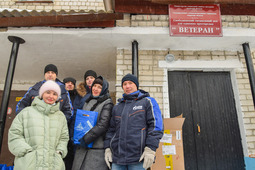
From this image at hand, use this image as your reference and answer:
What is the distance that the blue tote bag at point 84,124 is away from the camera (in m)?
2.39

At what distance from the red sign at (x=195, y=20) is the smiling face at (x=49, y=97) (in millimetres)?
2412

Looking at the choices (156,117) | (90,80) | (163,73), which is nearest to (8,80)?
(90,80)

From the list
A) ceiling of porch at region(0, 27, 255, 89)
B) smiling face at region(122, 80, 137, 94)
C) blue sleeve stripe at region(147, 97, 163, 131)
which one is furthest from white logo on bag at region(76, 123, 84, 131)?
ceiling of porch at region(0, 27, 255, 89)

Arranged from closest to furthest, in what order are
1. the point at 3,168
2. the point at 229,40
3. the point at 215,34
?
the point at 3,168 < the point at 215,34 < the point at 229,40

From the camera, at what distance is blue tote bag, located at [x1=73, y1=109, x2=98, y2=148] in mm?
2393

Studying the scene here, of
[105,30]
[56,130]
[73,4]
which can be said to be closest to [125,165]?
[56,130]

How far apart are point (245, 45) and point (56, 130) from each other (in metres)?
3.91

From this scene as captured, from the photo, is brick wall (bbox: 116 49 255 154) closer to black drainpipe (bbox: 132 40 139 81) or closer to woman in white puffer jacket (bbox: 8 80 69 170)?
black drainpipe (bbox: 132 40 139 81)

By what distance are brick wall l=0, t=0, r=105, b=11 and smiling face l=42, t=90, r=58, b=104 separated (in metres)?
5.19

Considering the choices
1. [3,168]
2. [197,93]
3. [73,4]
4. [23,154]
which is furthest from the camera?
[73,4]

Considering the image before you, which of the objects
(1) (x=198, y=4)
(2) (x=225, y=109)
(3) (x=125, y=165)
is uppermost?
(1) (x=198, y=4)

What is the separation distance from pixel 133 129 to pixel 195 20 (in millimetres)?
2574

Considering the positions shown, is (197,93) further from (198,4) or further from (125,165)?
(125,165)

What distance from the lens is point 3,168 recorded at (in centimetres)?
294
